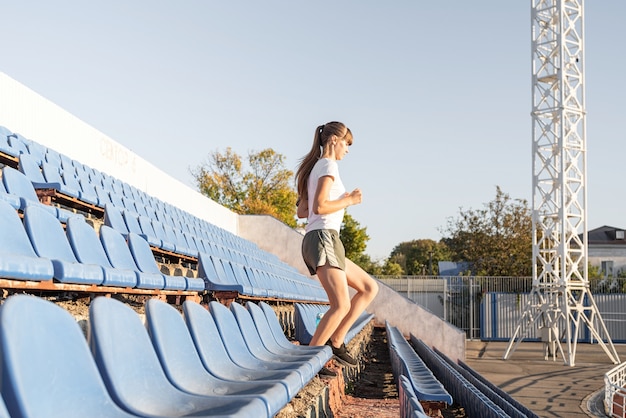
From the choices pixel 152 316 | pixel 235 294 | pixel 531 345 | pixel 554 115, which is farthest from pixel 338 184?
pixel 531 345

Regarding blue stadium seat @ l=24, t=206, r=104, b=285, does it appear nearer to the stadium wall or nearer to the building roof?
the stadium wall

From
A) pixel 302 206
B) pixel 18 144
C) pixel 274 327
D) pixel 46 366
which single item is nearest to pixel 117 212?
pixel 18 144

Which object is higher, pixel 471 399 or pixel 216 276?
pixel 216 276

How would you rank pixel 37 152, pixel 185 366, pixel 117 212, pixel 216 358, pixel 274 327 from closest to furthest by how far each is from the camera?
pixel 185 366, pixel 216 358, pixel 274 327, pixel 117 212, pixel 37 152

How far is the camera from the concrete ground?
10.5 metres

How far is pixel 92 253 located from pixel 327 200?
1.22m

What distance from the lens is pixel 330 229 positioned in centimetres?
346

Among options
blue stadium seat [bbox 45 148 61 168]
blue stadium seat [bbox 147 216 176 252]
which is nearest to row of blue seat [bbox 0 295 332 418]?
blue stadium seat [bbox 147 216 176 252]

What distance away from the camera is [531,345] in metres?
20.5

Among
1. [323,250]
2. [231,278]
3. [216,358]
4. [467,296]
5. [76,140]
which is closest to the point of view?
[216,358]

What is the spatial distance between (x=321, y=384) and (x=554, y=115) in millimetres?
14673

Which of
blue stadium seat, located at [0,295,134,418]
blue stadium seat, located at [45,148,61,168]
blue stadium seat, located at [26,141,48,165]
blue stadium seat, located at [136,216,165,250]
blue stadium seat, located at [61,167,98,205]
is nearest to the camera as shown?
blue stadium seat, located at [0,295,134,418]

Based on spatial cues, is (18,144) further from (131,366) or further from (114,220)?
(131,366)

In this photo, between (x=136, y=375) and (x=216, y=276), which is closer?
(x=136, y=375)
